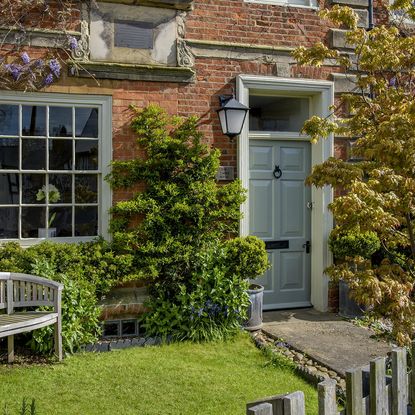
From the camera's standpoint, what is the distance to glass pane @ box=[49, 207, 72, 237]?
6363 mm

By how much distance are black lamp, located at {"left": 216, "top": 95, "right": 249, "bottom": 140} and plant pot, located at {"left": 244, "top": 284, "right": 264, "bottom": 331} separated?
199 centimetres

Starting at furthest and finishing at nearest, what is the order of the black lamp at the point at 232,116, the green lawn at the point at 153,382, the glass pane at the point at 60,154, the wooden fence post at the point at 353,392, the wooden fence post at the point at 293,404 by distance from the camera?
the black lamp at the point at 232,116, the glass pane at the point at 60,154, the green lawn at the point at 153,382, the wooden fence post at the point at 353,392, the wooden fence post at the point at 293,404

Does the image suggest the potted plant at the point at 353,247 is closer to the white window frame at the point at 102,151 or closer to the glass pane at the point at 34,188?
the white window frame at the point at 102,151

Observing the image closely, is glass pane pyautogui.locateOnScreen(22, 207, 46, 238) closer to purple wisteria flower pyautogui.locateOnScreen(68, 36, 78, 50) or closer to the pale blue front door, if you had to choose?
purple wisteria flower pyautogui.locateOnScreen(68, 36, 78, 50)

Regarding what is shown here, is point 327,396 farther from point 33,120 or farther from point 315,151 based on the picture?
point 315,151

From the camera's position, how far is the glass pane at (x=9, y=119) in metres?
6.16

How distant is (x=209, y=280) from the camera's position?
6.27m

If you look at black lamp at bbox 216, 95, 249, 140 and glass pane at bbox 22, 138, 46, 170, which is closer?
glass pane at bbox 22, 138, 46, 170

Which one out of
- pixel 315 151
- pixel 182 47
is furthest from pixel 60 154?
pixel 315 151

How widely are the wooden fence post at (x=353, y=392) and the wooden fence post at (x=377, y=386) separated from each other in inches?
4.4

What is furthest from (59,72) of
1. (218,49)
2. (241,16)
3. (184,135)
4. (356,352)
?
(356,352)

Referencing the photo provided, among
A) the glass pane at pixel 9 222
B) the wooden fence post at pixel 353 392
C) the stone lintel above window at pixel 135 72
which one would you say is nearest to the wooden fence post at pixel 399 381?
the wooden fence post at pixel 353 392

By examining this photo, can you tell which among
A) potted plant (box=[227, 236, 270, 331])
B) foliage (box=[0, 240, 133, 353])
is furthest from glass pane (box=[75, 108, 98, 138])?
potted plant (box=[227, 236, 270, 331])

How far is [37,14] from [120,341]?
3884 millimetres
